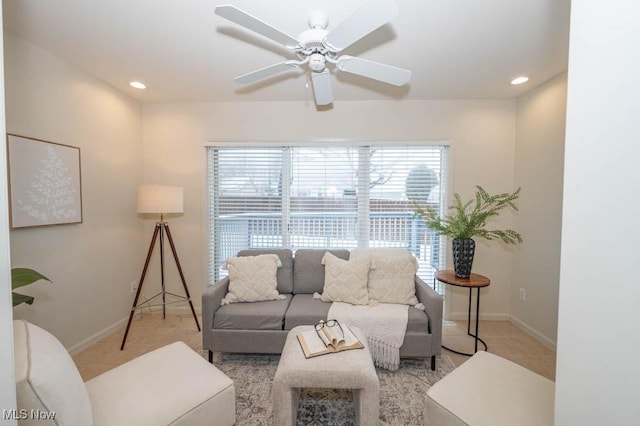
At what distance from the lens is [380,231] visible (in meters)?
3.28

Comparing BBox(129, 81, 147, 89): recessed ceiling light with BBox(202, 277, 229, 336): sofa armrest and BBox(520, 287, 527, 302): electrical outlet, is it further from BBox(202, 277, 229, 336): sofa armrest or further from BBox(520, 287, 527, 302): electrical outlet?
BBox(520, 287, 527, 302): electrical outlet

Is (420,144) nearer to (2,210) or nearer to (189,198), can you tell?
(189,198)

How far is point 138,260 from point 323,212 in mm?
2346

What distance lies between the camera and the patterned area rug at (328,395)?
5.72 feet

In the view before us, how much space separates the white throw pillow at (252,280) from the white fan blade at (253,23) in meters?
1.89

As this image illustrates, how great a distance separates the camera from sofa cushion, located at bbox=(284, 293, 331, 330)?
7.45 ft

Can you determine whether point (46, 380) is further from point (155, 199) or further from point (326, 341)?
point (155, 199)

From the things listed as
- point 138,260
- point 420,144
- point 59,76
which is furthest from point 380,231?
Result: point 59,76

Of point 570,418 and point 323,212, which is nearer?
point 570,418

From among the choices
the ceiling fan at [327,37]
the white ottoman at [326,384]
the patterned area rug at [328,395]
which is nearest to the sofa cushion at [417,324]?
the patterned area rug at [328,395]

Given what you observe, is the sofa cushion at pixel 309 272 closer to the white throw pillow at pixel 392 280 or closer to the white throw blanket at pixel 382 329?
the white throw pillow at pixel 392 280

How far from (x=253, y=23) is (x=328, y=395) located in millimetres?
2381

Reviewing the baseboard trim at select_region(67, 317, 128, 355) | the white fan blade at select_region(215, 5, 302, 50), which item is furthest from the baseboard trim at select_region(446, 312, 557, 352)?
the baseboard trim at select_region(67, 317, 128, 355)

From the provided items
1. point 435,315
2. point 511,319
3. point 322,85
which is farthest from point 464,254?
point 322,85
